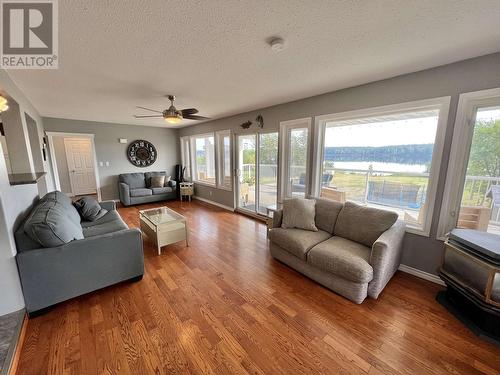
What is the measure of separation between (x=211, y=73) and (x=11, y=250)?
95.8 inches

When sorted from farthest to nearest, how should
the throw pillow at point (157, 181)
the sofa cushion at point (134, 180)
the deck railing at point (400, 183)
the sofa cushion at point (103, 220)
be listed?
the throw pillow at point (157, 181) < the sofa cushion at point (134, 180) < the sofa cushion at point (103, 220) < the deck railing at point (400, 183)

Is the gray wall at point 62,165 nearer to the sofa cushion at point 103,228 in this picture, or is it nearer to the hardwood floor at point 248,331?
the sofa cushion at point 103,228

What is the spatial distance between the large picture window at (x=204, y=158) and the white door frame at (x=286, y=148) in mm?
2413

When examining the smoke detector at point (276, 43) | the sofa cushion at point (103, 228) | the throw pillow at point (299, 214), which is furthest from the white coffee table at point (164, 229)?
the smoke detector at point (276, 43)

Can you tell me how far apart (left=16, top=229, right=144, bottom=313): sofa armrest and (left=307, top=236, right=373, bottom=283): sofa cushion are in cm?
195

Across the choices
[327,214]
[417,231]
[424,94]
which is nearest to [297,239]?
[327,214]

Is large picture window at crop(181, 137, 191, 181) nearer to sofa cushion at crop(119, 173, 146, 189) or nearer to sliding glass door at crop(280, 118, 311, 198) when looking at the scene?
sofa cushion at crop(119, 173, 146, 189)

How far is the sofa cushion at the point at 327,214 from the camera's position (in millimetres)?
2609

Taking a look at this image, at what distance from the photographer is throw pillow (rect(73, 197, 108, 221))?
298 centimetres

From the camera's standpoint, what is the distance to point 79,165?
659 centimetres

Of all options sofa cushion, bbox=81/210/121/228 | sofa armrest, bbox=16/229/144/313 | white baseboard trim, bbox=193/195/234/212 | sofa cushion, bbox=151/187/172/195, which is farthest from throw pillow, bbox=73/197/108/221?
white baseboard trim, bbox=193/195/234/212

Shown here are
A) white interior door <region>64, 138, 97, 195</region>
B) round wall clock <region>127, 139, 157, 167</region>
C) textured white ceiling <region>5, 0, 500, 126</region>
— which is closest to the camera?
textured white ceiling <region>5, 0, 500, 126</region>

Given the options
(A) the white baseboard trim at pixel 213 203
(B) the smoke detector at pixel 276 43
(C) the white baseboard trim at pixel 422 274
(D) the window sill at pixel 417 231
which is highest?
(B) the smoke detector at pixel 276 43

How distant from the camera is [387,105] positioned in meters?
2.46
